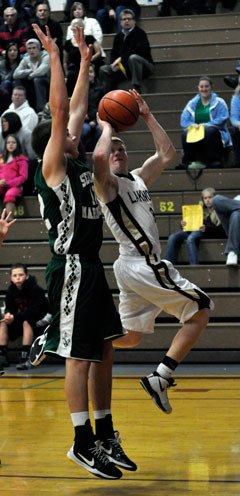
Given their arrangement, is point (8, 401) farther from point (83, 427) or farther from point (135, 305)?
point (83, 427)

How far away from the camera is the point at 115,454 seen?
5.03m

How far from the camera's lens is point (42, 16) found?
13773 millimetres

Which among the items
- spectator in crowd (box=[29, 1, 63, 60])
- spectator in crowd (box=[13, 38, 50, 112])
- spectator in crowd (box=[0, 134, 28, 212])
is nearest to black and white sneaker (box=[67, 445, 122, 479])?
spectator in crowd (box=[0, 134, 28, 212])

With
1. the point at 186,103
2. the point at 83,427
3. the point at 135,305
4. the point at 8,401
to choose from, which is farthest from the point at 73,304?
the point at 186,103

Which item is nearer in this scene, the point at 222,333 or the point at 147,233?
the point at 147,233

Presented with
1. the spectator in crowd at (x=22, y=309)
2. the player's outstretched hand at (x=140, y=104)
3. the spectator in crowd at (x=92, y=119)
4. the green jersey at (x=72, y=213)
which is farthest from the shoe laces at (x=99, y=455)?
the spectator in crowd at (x=92, y=119)

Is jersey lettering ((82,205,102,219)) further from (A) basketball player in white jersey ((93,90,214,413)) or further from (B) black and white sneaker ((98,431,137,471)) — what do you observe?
(B) black and white sneaker ((98,431,137,471))

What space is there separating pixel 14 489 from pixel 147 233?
1.89 meters

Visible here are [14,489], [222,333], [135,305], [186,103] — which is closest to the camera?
[14,489]

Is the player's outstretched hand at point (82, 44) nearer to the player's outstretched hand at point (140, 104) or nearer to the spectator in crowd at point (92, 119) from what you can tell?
the player's outstretched hand at point (140, 104)

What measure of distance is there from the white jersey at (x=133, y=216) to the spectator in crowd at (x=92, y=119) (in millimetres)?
6137

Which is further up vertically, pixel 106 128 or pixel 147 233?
pixel 106 128

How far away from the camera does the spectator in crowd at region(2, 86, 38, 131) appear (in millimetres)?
12352

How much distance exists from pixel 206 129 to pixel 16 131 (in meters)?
2.48
